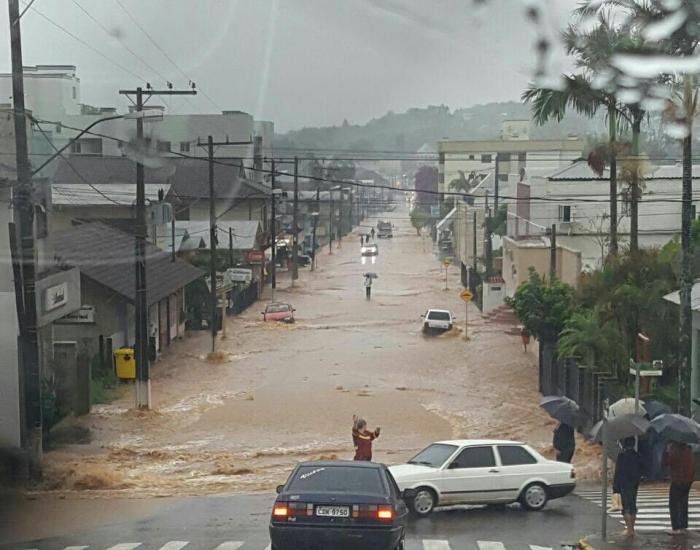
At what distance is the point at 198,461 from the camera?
20656 mm

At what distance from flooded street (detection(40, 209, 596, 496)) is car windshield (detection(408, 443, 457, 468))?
3.94 meters

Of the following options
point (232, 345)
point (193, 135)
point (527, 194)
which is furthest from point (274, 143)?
point (232, 345)

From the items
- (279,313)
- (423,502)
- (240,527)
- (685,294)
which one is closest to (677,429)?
(423,502)

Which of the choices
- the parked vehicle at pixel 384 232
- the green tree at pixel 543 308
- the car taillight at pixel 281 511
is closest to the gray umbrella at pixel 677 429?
the car taillight at pixel 281 511

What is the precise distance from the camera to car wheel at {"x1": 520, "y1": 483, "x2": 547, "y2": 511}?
46.1 feet

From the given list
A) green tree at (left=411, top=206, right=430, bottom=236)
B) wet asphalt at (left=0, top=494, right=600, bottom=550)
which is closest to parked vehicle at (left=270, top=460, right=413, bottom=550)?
wet asphalt at (left=0, top=494, right=600, bottom=550)


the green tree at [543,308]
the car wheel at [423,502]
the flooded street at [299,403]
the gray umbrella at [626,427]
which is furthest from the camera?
the green tree at [543,308]

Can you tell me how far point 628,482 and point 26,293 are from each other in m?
9.82

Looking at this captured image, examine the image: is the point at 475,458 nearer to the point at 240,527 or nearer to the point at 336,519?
the point at 240,527

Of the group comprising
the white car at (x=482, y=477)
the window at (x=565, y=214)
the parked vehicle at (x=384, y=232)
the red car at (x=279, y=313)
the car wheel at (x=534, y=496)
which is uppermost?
the window at (x=565, y=214)

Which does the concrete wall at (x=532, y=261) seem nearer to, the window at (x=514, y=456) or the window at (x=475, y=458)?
the window at (x=514, y=456)

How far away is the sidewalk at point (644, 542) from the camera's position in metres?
10.8

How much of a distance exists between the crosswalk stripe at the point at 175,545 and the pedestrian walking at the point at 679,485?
5.06m

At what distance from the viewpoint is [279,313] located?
151 feet
